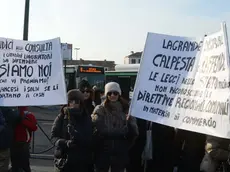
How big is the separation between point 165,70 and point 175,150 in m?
1.32

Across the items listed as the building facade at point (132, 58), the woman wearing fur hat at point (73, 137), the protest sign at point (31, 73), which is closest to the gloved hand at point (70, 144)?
the woman wearing fur hat at point (73, 137)

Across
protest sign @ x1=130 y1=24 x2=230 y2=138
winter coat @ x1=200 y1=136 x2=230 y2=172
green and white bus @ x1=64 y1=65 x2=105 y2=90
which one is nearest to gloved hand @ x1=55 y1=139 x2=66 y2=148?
protest sign @ x1=130 y1=24 x2=230 y2=138

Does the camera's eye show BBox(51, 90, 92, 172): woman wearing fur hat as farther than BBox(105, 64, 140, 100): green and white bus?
No

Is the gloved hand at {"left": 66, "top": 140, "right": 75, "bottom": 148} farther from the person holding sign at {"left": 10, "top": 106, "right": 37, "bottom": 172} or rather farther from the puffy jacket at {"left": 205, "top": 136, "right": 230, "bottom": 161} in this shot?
the puffy jacket at {"left": 205, "top": 136, "right": 230, "bottom": 161}

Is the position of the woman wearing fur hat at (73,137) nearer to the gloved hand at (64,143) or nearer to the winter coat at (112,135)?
the gloved hand at (64,143)

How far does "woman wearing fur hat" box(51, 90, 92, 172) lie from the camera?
516 cm

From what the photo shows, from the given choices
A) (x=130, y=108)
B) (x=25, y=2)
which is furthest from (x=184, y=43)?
(x=25, y=2)

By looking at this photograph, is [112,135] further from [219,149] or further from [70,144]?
[219,149]

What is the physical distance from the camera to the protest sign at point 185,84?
14.0 feet

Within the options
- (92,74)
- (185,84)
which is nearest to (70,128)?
(185,84)

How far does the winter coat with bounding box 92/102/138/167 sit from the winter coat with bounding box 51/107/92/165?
0.13 m

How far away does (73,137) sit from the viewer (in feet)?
16.8

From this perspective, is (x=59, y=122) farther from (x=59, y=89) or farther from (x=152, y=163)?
(x=152, y=163)

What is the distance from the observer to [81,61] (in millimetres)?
64500
